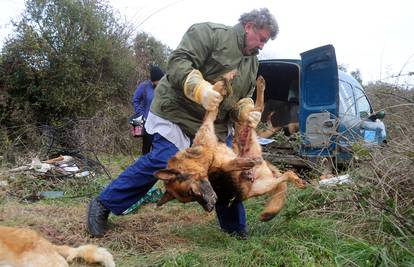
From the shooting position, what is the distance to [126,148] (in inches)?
400

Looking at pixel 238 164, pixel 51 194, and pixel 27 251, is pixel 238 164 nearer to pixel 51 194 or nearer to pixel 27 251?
pixel 27 251

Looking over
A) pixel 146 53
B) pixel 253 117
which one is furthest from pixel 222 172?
pixel 146 53

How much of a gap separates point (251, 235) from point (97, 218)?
152 centimetres

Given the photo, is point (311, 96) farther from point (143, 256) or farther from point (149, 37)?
point (149, 37)

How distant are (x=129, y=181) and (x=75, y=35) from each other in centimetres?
818

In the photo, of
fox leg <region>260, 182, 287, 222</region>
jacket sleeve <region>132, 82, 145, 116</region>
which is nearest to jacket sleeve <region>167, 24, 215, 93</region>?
fox leg <region>260, 182, 287, 222</region>

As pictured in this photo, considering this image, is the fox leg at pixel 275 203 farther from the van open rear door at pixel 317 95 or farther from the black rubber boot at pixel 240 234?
the van open rear door at pixel 317 95

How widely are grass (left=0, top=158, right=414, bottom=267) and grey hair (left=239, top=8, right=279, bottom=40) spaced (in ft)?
5.70

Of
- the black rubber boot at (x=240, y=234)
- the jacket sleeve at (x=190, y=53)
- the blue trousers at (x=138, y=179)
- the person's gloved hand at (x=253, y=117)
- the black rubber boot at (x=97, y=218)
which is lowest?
the black rubber boot at (x=240, y=234)

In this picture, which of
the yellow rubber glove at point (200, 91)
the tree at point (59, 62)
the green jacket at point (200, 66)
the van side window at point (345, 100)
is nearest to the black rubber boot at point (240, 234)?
the green jacket at point (200, 66)

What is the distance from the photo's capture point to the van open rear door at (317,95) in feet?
22.9

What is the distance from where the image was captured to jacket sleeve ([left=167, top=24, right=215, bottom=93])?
3.98 meters

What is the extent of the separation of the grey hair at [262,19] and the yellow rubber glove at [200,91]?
0.81m

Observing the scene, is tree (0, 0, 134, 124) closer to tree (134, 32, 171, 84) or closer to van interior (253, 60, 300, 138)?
tree (134, 32, 171, 84)
